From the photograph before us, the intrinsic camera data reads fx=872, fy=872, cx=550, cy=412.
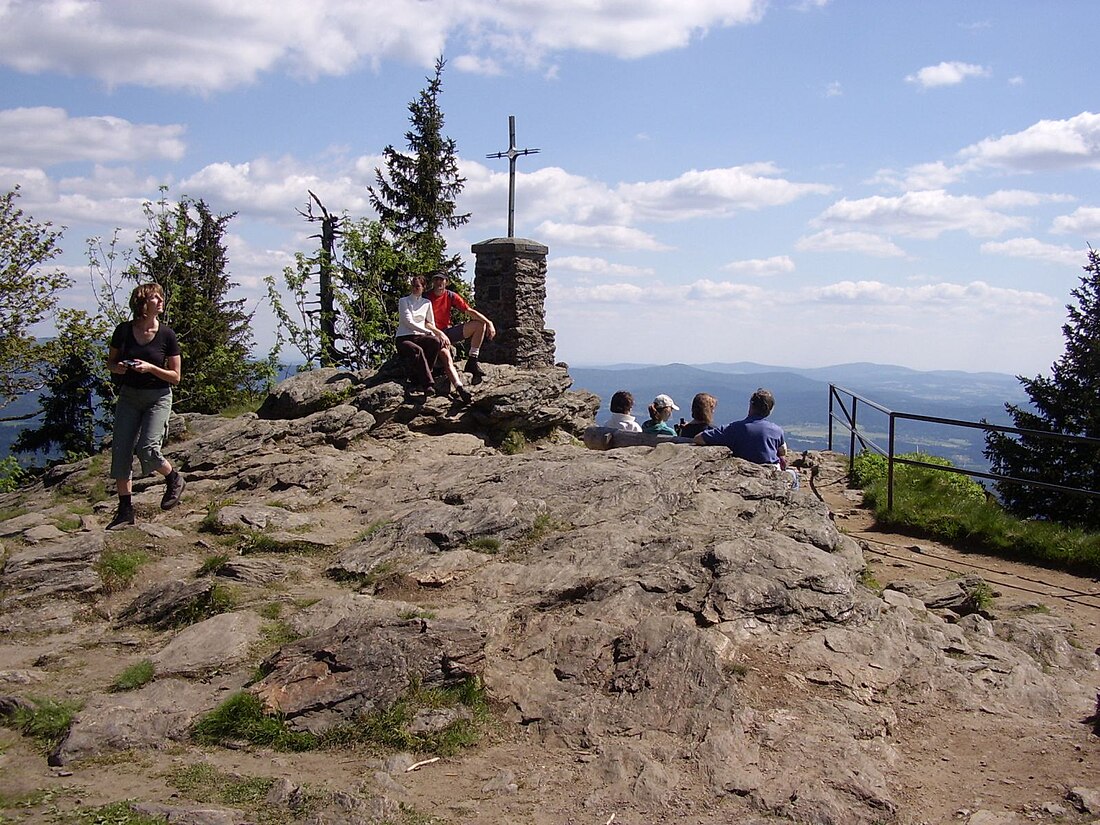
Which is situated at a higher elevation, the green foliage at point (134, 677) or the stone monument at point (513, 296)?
the stone monument at point (513, 296)

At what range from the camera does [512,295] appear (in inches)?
571

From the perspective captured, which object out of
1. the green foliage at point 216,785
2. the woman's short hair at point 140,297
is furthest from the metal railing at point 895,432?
the woman's short hair at point 140,297

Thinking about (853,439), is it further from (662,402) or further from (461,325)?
(461,325)

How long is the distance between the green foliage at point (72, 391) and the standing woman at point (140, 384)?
45.1 ft

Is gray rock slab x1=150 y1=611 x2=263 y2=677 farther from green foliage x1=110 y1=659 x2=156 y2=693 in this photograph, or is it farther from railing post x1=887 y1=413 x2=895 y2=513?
railing post x1=887 y1=413 x2=895 y2=513

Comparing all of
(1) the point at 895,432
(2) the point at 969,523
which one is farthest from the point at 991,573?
(1) the point at 895,432

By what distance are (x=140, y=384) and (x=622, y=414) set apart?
5.37 meters

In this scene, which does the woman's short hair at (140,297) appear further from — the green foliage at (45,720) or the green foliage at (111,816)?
the green foliage at (111,816)

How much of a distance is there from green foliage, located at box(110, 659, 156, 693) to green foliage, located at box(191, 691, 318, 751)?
668 mm

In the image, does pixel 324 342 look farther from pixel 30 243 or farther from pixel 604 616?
pixel 604 616

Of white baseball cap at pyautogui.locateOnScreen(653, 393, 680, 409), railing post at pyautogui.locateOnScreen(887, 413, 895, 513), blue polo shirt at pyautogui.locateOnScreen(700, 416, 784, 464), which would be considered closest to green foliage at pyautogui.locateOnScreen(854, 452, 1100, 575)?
railing post at pyautogui.locateOnScreen(887, 413, 895, 513)

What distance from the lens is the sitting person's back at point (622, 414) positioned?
1052 centimetres

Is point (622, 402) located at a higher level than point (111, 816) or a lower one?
higher

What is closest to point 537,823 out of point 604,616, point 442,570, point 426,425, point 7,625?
point 604,616
